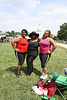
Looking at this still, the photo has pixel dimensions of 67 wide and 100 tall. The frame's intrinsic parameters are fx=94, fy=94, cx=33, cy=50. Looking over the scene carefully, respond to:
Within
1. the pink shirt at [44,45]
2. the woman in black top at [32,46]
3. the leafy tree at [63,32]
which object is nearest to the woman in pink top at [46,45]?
the pink shirt at [44,45]

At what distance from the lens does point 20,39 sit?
3.60 meters

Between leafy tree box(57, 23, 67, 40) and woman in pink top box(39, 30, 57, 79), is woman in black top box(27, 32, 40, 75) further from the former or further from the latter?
leafy tree box(57, 23, 67, 40)

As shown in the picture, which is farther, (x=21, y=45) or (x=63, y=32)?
(x=63, y=32)

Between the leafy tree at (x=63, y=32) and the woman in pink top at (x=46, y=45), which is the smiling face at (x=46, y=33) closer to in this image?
the woman in pink top at (x=46, y=45)

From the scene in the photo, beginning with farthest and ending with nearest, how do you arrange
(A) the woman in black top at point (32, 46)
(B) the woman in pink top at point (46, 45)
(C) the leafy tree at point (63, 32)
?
(C) the leafy tree at point (63, 32) → (A) the woman in black top at point (32, 46) → (B) the woman in pink top at point (46, 45)

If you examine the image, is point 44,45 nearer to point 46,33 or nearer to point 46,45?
point 46,45

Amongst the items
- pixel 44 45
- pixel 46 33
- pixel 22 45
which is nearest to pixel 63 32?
pixel 46 33

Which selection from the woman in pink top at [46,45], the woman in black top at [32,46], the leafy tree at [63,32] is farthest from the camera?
the leafy tree at [63,32]

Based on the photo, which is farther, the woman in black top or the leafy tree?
the leafy tree

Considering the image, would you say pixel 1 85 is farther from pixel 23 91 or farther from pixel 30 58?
pixel 30 58

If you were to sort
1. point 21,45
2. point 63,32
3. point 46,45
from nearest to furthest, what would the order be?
1. point 46,45
2. point 21,45
3. point 63,32

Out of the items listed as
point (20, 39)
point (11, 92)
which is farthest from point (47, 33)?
point (11, 92)

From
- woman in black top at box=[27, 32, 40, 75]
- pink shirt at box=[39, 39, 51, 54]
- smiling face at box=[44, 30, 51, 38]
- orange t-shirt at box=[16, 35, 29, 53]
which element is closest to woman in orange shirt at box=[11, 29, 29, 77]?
orange t-shirt at box=[16, 35, 29, 53]

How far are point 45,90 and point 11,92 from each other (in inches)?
42.5
